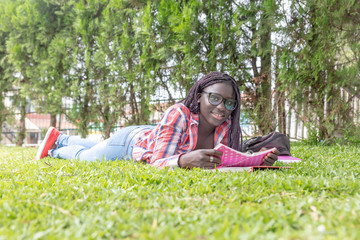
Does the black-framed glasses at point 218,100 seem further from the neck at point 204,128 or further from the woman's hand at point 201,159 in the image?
the woman's hand at point 201,159

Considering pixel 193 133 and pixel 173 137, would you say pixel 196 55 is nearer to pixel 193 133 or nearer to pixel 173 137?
pixel 193 133

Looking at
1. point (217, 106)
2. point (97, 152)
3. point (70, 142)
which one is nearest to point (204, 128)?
point (217, 106)

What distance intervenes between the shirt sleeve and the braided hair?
30 cm

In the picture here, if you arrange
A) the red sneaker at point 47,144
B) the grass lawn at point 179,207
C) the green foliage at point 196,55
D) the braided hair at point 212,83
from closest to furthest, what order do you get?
the grass lawn at point 179,207
the braided hair at point 212,83
the red sneaker at point 47,144
the green foliage at point 196,55

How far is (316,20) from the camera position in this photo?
17.4 ft

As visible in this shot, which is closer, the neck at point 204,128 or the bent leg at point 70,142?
the neck at point 204,128

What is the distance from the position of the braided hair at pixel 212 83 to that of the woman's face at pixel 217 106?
0.21ft

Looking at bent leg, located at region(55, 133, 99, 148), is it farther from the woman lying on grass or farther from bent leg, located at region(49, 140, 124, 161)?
the woman lying on grass

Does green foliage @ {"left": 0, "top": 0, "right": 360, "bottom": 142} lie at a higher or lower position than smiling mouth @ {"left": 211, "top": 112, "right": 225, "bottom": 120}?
higher

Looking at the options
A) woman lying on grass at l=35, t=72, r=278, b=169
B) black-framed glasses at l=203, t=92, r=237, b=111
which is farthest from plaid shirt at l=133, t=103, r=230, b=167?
black-framed glasses at l=203, t=92, r=237, b=111

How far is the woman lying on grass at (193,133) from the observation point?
2.82 metres

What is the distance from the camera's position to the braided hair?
3189 mm

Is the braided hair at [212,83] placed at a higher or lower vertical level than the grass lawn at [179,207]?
higher

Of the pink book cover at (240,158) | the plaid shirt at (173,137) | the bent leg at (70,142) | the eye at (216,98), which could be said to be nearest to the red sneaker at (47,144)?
the bent leg at (70,142)
